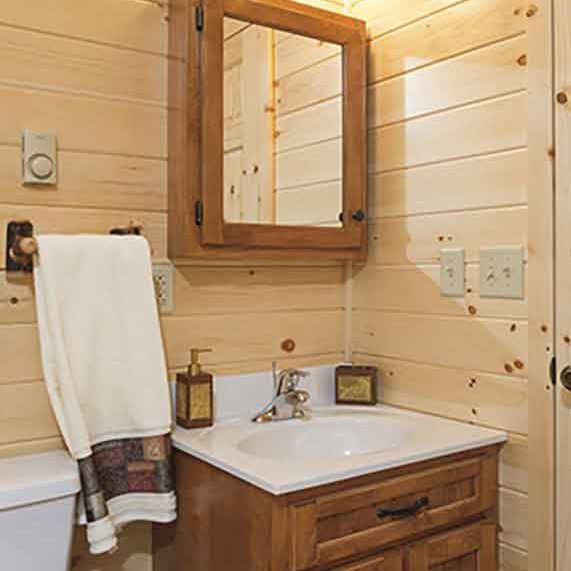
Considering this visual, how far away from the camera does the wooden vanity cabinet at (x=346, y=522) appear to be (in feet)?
4.17

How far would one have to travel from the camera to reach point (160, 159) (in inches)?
66.3

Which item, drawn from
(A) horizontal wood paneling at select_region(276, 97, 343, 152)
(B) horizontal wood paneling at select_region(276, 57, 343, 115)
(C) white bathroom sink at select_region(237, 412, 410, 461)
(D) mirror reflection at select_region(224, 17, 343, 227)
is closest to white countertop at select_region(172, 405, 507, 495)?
(C) white bathroom sink at select_region(237, 412, 410, 461)

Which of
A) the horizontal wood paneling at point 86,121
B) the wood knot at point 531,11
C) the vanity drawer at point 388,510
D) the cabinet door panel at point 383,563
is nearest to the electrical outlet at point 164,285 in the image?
the horizontal wood paneling at point 86,121

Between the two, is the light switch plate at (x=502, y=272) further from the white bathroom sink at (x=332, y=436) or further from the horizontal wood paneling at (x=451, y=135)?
the white bathroom sink at (x=332, y=436)

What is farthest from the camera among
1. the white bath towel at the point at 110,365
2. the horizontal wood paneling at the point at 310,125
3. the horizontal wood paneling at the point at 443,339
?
the horizontal wood paneling at the point at 310,125

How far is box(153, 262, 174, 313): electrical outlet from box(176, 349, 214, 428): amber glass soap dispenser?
0.44ft

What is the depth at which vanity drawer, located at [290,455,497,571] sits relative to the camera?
1283 millimetres

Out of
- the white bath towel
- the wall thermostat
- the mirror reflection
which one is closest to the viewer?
the white bath towel

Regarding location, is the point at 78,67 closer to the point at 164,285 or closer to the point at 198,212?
the point at 198,212

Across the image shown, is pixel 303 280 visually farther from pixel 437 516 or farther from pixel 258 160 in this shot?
pixel 437 516

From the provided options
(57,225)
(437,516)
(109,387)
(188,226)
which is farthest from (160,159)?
(437,516)

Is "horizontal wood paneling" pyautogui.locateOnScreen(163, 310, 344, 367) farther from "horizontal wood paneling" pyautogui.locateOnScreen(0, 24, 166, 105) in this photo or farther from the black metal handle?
the black metal handle

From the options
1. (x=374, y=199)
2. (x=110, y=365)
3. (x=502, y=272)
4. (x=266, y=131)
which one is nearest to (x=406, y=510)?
(x=502, y=272)

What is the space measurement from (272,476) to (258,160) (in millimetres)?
860
